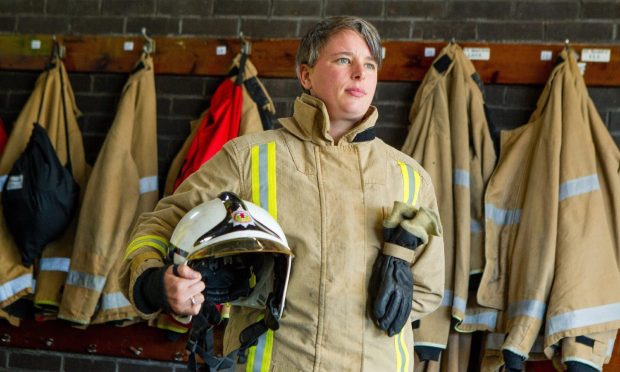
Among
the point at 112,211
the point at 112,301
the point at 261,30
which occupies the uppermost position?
the point at 261,30

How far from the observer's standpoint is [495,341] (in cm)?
404

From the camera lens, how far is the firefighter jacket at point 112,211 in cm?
433

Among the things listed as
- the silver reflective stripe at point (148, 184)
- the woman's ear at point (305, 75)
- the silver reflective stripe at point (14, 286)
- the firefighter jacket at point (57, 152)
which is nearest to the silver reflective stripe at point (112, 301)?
the firefighter jacket at point (57, 152)

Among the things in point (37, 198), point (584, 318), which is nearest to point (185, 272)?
point (584, 318)

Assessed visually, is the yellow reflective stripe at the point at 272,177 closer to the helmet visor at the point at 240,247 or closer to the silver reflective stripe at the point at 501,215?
the helmet visor at the point at 240,247

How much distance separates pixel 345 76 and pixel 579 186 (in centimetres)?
192

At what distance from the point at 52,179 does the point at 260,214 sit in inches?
97.4

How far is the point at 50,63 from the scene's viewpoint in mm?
4730

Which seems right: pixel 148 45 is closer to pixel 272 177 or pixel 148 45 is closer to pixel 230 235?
pixel 272 177

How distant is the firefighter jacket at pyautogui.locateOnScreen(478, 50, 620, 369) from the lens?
149 inches

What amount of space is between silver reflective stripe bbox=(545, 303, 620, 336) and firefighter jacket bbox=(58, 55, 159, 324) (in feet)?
6.57

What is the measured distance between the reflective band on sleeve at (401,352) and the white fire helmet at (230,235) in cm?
34

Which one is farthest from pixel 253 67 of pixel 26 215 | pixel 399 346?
pixel 399 346

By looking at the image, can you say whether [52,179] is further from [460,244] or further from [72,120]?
[460,244]
